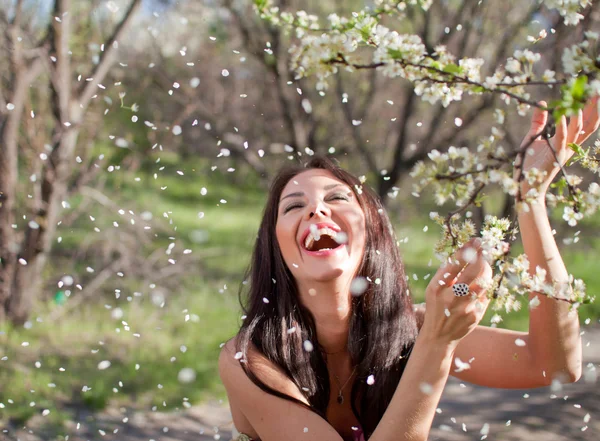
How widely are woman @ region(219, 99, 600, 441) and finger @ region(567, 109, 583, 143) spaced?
0.05 m

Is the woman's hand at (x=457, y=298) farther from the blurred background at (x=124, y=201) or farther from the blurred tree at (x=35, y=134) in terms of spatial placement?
the blurred tree at (x=35, y=134)

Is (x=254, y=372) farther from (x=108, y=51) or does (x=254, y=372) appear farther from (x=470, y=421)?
(x=108, y=51)

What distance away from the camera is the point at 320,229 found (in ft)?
6.20

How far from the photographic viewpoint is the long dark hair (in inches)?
78.0

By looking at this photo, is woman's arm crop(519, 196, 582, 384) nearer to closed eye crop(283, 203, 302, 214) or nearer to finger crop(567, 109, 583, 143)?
finger crop(567, 109, 583, 143)

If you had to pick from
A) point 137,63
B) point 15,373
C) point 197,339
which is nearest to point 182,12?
point 137,63

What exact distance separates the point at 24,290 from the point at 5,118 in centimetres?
114

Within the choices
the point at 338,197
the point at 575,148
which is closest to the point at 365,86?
the point at 338,197

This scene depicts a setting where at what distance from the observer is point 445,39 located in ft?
16.8

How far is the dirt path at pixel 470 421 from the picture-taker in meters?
3.31

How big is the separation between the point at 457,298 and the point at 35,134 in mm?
4007

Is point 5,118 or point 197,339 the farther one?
point 197,339

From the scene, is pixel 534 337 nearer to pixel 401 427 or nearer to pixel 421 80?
pixel 401 427

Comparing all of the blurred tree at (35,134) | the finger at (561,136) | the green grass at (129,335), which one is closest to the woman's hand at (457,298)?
the finger at (561,136)
